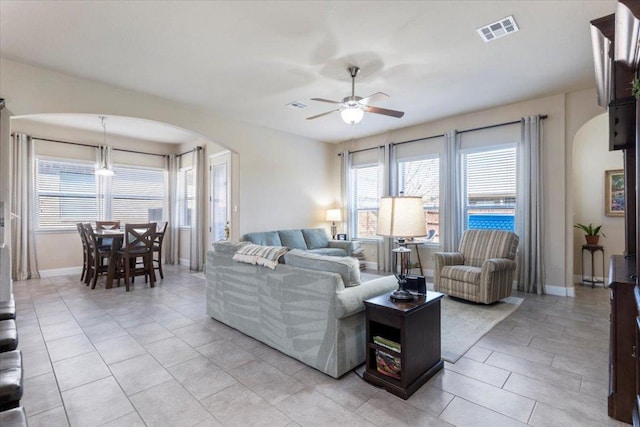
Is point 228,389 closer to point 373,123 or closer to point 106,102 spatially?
point 106,102

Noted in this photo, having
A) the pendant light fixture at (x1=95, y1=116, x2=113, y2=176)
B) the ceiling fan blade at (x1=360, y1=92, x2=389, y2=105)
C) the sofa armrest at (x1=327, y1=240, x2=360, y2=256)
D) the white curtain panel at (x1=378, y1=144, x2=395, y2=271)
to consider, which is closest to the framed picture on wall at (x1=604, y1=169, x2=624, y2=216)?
the white curtain panel at (x1=378, y1=144, x2=395, y2=271)

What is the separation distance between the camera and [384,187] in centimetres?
647

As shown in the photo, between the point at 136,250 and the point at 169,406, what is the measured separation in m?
4.03

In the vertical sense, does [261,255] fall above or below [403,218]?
below

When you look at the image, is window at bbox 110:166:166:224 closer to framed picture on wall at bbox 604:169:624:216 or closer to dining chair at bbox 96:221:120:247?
dining chair at bbox 96:221:120:247

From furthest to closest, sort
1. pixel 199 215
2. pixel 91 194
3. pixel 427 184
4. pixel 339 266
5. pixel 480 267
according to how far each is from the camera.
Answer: pixel 199 215 → pixel 91 194 → pixel 427 184 → pixel 480 267 → pixel 339 266

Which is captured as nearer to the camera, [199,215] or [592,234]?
[592,234]

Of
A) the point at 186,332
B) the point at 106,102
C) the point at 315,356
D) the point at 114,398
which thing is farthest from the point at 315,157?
the point at 114,398

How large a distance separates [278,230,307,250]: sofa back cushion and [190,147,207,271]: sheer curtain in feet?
6.27

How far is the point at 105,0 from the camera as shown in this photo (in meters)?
2.50

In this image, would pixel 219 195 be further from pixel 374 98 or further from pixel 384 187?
pixel 374 98

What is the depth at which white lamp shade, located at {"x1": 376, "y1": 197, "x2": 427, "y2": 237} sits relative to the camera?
2.21m

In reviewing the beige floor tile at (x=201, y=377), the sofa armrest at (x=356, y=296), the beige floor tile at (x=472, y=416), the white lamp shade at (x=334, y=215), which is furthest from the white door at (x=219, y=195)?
the beige floor tile at (x=472, y=416)

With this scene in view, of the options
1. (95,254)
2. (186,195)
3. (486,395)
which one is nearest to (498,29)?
(486,395)
